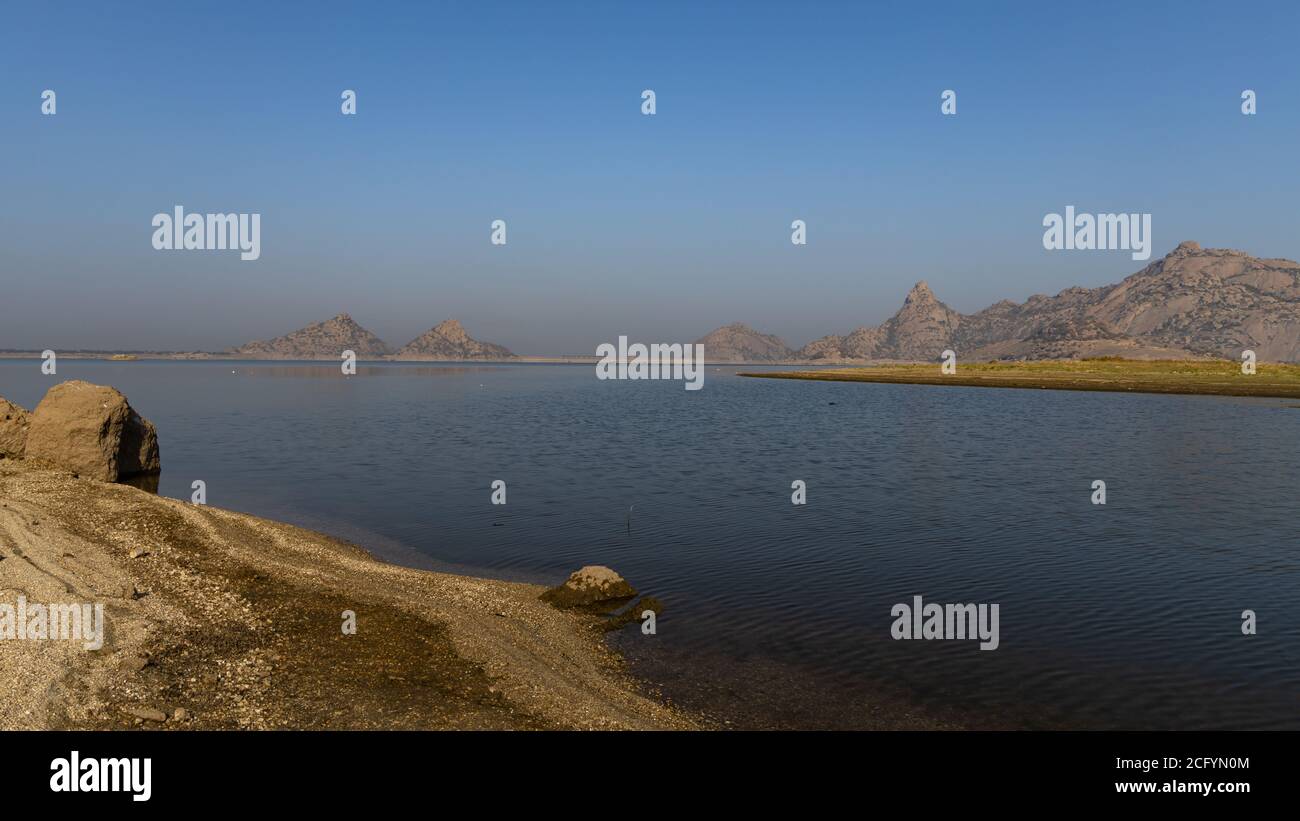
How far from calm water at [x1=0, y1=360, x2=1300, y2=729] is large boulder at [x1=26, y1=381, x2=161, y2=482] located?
363cm

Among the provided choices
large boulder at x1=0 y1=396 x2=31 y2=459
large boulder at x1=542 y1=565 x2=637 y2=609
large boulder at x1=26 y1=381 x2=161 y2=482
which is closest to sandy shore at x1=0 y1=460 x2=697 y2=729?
large boulder at x1=542 y1=565 x2=637 y2=609

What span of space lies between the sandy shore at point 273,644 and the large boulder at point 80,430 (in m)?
8.47

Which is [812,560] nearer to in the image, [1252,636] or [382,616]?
[1252,636]

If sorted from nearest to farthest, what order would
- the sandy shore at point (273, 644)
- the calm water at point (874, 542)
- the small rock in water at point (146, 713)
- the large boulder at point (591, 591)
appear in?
the small rock in water at point (146, 713) → the sandy shore at point (273, 644) → the calm water at point (874, 542) → the large boulder at point (591, 591)

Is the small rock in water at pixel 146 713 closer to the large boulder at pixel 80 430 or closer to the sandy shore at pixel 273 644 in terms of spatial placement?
the sandy shore at pixel 273 644

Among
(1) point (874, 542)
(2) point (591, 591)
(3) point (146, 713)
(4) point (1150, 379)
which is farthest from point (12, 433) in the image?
(4) point (1150, 379)

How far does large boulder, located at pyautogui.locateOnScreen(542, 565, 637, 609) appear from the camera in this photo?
67.6ft

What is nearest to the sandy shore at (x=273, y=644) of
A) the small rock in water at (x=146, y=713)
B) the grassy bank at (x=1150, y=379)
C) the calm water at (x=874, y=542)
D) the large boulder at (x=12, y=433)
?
the small rock in water at (x=146, y=713)

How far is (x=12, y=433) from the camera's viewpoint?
33.8 meters

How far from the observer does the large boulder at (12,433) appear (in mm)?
33219

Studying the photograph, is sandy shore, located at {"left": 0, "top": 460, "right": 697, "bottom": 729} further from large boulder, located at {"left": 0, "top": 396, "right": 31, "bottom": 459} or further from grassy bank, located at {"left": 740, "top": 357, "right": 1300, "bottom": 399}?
grassy bank, located at {"left": 740, "top": 357, "right": 1300, "bottom": 399}

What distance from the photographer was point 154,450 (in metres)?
40.9

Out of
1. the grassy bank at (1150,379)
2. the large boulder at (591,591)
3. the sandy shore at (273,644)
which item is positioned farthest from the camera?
the grassy bank at (1150,379)
